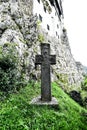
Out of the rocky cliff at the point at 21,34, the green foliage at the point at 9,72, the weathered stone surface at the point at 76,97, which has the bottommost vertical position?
the weathered stone surface at the point at 76,97

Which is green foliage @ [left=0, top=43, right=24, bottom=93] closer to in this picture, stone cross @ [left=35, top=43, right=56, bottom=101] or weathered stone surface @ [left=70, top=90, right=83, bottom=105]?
stone cross @ [left=35, top=43, right=56, bottom=101]

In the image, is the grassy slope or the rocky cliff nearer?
the grassy slope

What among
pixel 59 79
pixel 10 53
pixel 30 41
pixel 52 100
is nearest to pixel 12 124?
pixel 52 100

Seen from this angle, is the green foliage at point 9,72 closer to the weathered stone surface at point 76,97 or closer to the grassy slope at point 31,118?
the grassy slope at point 31,118

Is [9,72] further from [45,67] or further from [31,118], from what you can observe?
[31,118]

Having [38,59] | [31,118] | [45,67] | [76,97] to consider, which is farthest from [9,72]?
[76,97]

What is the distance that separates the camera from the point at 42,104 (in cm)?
1116

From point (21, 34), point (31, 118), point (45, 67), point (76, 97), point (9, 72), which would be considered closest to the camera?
point (31, 118)

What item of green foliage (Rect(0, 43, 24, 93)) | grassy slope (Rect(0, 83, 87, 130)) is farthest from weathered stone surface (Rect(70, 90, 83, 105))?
green foliage (Rect(0, 43, 24, 93))

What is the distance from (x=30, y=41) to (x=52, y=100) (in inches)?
280

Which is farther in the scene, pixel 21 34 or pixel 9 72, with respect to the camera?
pixel 21 34

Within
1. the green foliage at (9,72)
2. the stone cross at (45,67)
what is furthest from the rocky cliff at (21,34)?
the stone cross at (45,67)

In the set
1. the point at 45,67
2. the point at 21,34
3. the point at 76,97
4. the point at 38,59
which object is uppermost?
the point at 21,34

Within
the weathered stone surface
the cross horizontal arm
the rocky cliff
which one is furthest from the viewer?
the weathered stone surface
